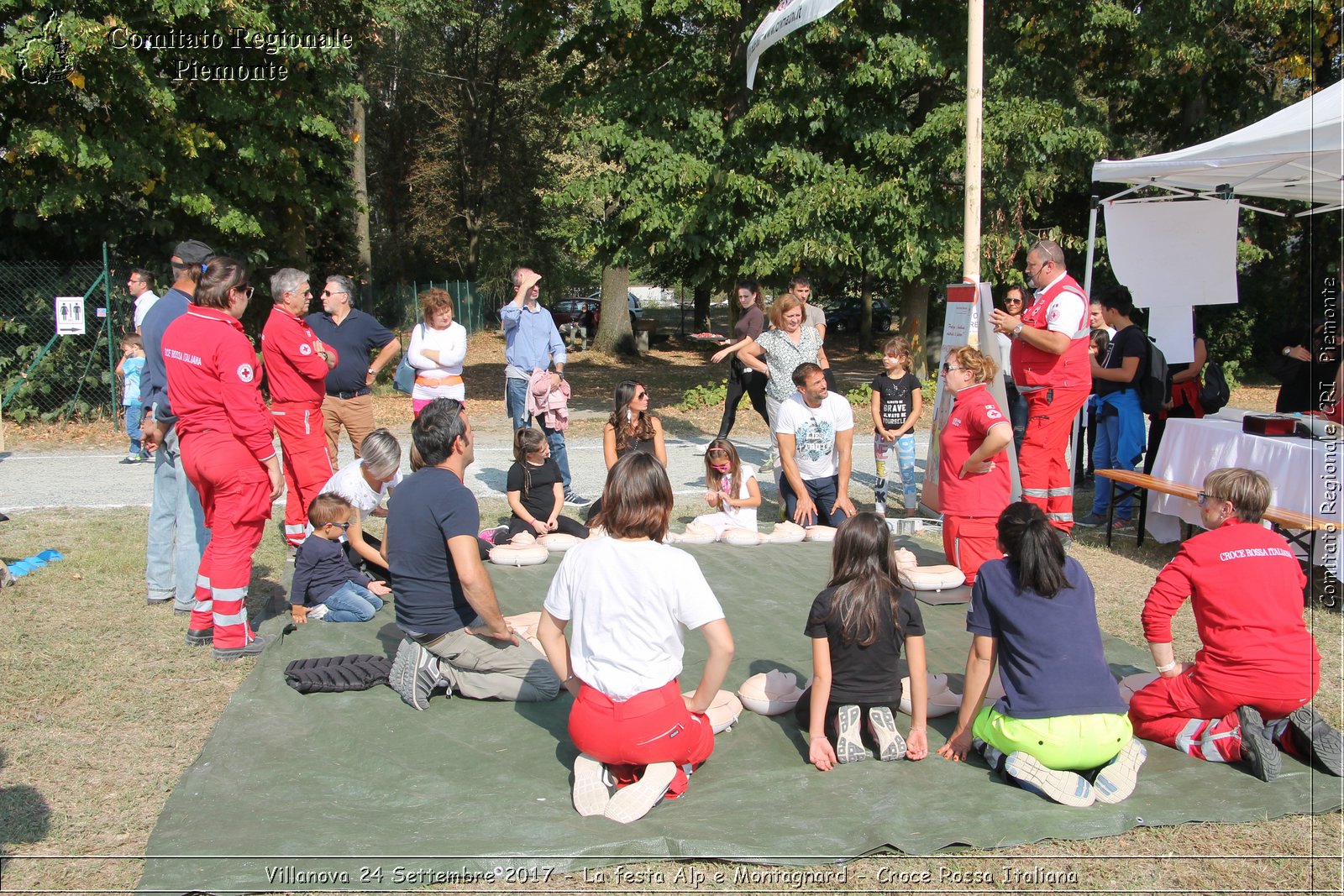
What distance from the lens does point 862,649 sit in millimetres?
3748

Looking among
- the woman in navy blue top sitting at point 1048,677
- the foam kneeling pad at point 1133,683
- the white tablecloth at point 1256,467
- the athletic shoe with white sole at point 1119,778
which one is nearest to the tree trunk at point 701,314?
the white tablecloth at point 1256,467

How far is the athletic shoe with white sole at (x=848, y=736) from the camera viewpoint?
3.79 metres

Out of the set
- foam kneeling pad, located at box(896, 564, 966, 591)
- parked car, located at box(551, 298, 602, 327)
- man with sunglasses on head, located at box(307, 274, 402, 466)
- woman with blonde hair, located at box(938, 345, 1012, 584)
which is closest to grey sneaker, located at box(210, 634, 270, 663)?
man with sunglasses on head, located at box(307, 274, 402, 466)

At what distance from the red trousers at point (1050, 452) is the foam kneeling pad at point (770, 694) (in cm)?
300

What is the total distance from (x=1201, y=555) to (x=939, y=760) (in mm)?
1256

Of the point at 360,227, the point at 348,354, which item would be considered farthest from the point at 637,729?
the point at 360,227

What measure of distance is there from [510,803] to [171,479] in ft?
11.5

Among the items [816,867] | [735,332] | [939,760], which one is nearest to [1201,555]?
[939,760]

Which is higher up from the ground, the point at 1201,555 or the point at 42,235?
the point at 42,235

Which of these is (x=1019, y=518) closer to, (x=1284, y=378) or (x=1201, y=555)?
(x=1201, y=555)

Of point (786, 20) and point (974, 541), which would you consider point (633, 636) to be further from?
point (786, 20)

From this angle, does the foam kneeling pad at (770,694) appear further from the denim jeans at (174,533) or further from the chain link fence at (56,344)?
the chain link fence at (56,344)

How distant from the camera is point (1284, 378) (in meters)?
8.14

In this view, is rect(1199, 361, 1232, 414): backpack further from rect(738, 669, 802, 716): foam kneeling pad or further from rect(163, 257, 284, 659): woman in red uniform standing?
rect(163, 257, 284, 659): woman in red uniform standing
